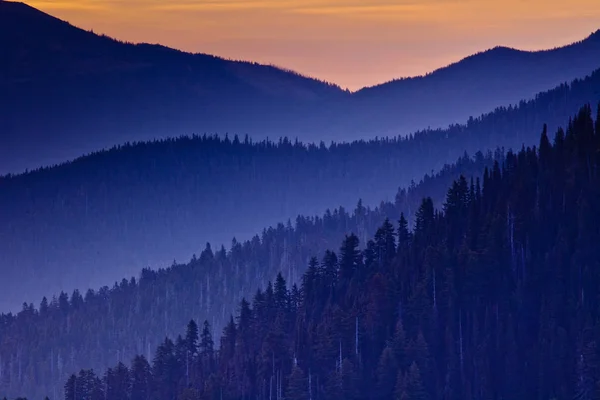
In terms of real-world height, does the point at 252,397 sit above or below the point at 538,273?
below

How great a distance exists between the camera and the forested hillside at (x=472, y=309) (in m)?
153

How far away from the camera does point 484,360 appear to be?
155250 mm

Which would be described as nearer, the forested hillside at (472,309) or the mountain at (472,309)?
the forested hillside at (472,309)

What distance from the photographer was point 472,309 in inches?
6462

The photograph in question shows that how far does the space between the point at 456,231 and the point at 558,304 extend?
24385mm

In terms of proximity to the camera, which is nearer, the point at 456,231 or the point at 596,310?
the point at 596,310

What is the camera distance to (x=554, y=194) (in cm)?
16712

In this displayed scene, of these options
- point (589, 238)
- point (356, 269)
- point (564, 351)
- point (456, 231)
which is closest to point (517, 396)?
point (564, 351)

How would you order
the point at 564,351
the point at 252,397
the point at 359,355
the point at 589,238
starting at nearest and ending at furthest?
the point at 564,351 → the point at 589,238 → the point at 359,355 → the point at 252,397

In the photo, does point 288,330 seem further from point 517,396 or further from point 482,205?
point 517,396

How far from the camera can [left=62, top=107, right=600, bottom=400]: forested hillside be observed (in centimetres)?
15262

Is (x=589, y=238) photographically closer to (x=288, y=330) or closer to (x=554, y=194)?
(x=554, y=194)

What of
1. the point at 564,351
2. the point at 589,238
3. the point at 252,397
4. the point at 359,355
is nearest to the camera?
the point at 564,351

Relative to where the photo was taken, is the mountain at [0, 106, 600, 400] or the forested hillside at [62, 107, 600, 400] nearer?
the forested hillside at [62, 107, 600, 400]
